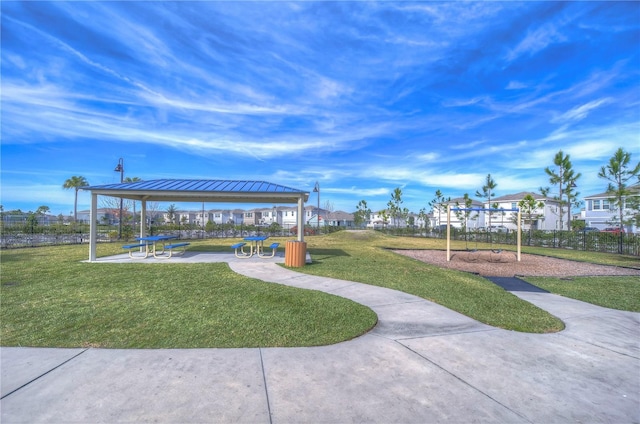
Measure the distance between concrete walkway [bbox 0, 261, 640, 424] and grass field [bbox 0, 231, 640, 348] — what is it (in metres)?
0.41

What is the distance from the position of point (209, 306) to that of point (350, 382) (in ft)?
11.7

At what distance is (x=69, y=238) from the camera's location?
22922 millimetres

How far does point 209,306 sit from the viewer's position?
589 centimetres

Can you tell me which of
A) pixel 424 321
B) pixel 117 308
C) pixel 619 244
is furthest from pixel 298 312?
pixel 619 244

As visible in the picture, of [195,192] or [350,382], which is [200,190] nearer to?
[195,192]

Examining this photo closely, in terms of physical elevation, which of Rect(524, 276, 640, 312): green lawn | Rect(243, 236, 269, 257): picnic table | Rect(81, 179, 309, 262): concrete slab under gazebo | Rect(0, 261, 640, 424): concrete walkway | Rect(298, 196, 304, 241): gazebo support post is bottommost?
Rect(524, 276, 640, 312): green lawn

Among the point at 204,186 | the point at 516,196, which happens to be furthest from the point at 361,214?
the point at 204,186

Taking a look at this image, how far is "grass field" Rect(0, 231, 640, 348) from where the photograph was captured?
4.44m

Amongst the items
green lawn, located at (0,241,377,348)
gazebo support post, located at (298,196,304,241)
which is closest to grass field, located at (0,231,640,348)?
green lawn, located at (0,241,377,348)

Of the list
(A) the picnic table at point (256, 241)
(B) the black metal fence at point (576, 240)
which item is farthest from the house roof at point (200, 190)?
(B) the black metal fence at point (576, 240)

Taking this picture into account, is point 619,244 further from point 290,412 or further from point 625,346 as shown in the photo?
point 290,412

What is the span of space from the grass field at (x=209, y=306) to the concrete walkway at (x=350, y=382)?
1.35 feet

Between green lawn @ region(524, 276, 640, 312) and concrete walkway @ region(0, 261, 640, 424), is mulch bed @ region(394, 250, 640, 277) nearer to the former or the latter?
green lawn @ region(524, 276, 640, 312)

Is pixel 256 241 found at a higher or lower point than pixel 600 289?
higher
